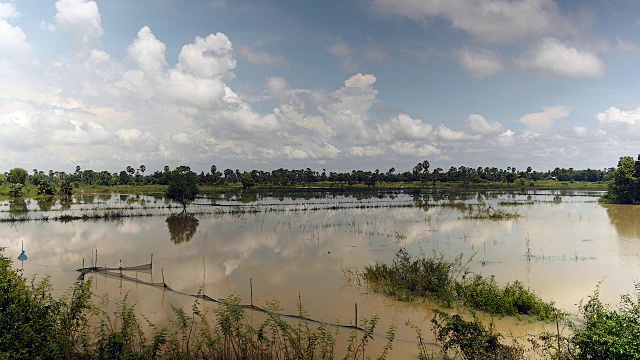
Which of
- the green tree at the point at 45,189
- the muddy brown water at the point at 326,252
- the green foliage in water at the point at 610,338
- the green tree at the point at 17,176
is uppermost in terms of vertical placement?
the green tree at the point at 17,176

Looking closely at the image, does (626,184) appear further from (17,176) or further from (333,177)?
(17,176)

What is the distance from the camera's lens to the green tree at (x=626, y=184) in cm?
5022

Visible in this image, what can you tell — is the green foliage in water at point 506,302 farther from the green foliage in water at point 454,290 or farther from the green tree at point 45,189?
the green tree at point 45,189

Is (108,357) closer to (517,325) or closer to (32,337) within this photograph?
(32,337)

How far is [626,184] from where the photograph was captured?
5072 centimetres

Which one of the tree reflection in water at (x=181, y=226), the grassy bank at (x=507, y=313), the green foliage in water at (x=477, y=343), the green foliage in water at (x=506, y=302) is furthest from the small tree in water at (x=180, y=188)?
the green foliage in water at (x=477, y=343)

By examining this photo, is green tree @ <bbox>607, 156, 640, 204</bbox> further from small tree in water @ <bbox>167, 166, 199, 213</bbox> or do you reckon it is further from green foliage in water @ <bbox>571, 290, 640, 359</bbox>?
small tree in water @ <bbox>167, 166, 199, 213</bbox>

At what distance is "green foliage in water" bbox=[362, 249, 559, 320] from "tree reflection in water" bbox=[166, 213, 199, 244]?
1666 centimetres

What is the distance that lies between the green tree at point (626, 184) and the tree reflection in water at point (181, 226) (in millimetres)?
57079

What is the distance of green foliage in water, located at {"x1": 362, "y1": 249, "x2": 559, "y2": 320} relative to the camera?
40.3ft

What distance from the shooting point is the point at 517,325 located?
11.4 metres

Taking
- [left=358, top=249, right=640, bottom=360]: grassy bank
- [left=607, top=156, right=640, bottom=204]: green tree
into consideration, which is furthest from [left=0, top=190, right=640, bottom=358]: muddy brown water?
[left=607, top=156, right=640, bottom=204]: green tree

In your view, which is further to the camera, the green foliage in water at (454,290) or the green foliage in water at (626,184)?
the green foliage in water at (626,184)

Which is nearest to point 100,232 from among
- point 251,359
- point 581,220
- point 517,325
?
point 251,359
